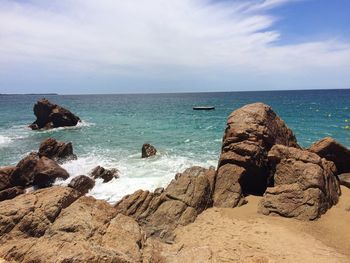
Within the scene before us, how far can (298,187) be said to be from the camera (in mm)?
13797

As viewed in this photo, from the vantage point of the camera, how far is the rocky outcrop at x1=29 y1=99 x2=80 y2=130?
50.2 m

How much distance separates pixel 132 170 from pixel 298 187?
12.2m

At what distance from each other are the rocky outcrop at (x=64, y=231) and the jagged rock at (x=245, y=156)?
6647 millimetres

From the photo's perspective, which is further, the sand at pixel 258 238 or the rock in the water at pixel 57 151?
the rock in the water at pixel 57 151

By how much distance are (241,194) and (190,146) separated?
16639 millimetres

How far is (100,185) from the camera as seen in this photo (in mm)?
19828

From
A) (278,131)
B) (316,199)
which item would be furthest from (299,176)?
(278,131)

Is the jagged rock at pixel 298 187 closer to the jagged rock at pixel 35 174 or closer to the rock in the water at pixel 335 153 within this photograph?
the rock in the water at pixel 335 153

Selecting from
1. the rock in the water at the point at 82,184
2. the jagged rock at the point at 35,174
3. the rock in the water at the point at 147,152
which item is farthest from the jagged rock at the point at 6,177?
the rock in the water at the point at 147,152

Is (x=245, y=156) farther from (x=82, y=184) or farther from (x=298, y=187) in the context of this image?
(x=82, y=184)

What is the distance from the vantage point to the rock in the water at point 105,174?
67.5 feet

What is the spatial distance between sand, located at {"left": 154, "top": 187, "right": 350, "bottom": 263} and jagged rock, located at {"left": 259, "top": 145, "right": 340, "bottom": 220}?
16.3 inches

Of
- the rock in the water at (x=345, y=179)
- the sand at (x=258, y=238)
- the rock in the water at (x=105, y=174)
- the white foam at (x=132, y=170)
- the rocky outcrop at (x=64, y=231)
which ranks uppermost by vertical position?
the rocky outcrop at (x=64, y=231)

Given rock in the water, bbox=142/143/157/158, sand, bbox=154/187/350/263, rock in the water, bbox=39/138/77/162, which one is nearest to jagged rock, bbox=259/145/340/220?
sand, bbox=154/187/350/263
